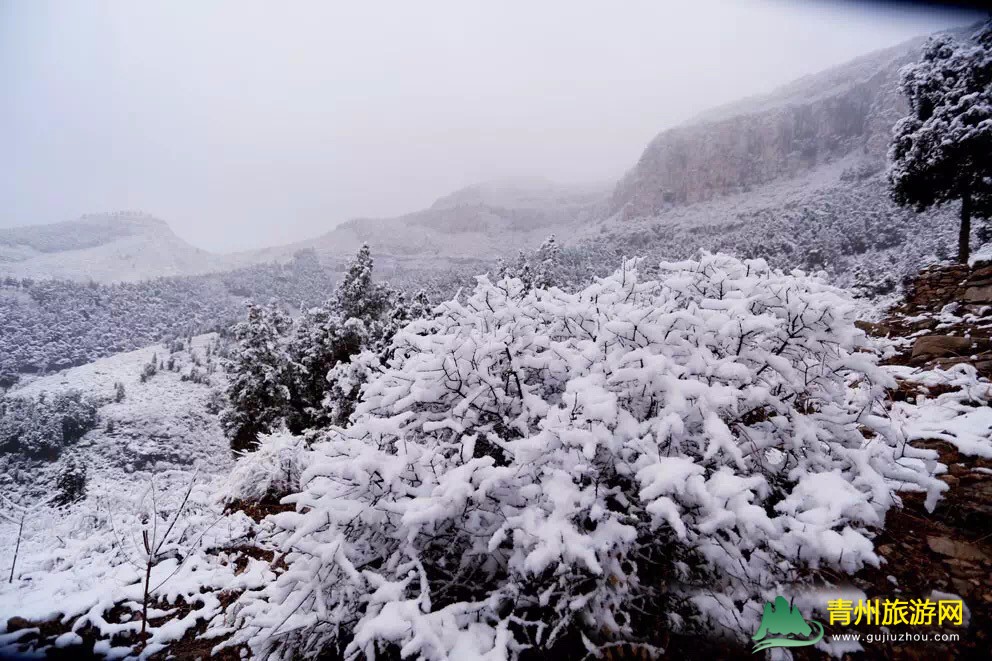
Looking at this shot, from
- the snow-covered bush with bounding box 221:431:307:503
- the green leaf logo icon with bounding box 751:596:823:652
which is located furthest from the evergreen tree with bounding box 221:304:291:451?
the green leaf logo icon with bounding box 751:596:823:652

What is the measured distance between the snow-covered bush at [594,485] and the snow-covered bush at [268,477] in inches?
138

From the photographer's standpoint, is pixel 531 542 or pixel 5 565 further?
pixel 5 565

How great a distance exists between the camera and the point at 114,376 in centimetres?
4062

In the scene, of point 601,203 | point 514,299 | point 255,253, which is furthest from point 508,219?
point 514,299

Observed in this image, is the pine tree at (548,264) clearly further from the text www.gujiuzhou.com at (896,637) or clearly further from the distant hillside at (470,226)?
the distant hillside at (470,226)

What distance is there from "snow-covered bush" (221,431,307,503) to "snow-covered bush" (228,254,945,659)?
11.5ft

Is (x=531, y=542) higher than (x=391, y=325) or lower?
higher

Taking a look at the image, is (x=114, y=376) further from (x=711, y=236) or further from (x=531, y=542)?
(x=711, y=236)

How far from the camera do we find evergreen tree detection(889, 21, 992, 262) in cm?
998

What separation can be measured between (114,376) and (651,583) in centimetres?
5276

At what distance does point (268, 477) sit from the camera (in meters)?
6.38

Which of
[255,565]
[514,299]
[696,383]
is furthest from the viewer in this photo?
[255,565]

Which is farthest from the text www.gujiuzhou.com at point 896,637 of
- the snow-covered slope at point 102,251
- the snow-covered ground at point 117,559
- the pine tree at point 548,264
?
the snow-covered slope at point 102,251

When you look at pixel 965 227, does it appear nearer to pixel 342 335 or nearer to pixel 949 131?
pixel 949 131
